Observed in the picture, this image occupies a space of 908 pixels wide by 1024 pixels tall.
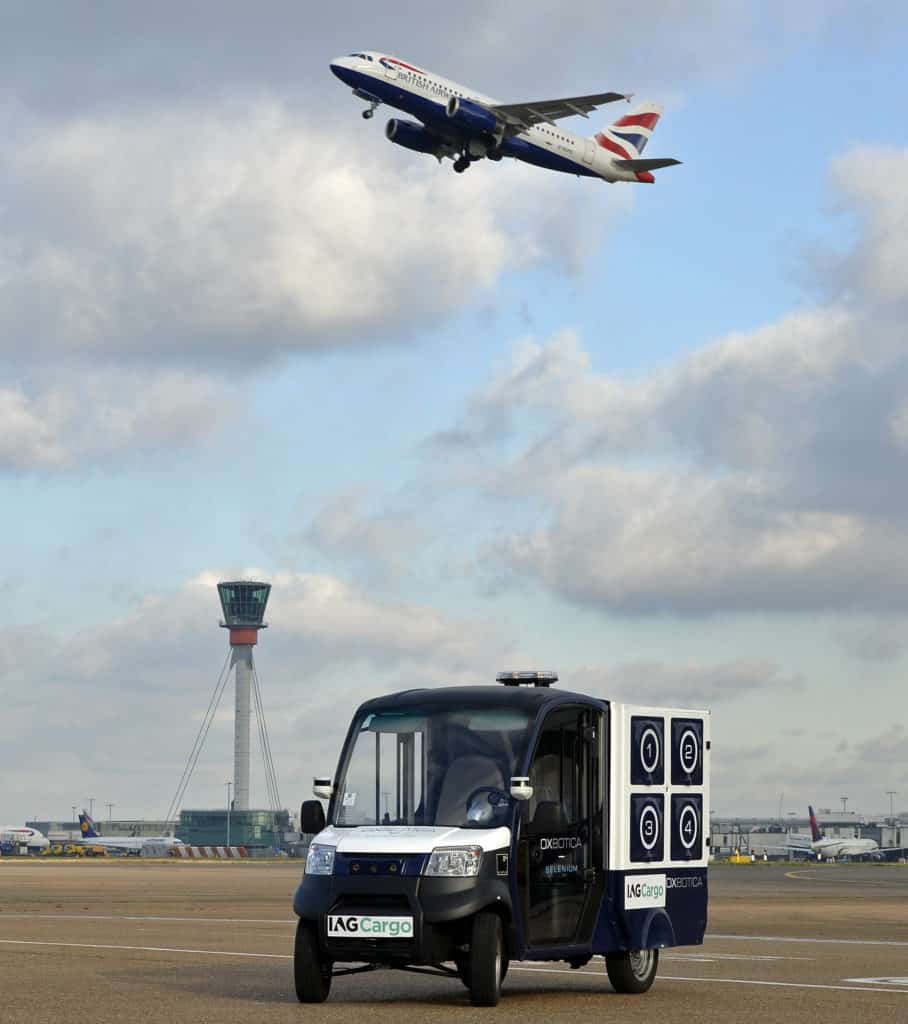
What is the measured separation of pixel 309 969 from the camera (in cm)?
1584

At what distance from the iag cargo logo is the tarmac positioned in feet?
3.02

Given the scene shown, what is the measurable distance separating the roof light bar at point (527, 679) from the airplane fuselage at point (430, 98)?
47.8 metres

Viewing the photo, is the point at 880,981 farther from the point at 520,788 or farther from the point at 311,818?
the point at 311,818

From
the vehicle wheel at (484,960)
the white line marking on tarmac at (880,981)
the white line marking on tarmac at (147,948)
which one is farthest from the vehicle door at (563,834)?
the white line marking on tarmac at (147,948)

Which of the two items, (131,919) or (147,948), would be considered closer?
(147,948)

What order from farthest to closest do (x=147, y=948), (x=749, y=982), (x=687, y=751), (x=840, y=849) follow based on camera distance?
1. (x=840, y=849)
2. (x=147, y=948)
3. (x=749, y=982)
4. (x=687, y=751)

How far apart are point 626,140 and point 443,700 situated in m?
75.9

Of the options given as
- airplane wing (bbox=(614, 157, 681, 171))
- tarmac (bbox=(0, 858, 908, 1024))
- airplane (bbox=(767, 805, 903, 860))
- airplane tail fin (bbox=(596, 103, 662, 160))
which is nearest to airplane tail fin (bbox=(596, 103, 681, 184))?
airplane tail fin (bbox=(596, 103, 662, 160))

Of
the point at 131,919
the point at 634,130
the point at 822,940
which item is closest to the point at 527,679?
the point at 822,940

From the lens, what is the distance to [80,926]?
3072 centimetres

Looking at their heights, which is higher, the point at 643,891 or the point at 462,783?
the point at 462,783

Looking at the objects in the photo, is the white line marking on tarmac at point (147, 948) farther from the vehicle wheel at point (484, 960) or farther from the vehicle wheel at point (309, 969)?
the vehicle wheel at point (484, 960)

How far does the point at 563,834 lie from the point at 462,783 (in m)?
1.30

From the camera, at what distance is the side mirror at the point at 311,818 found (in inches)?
648
